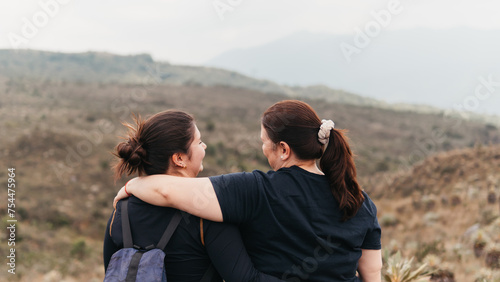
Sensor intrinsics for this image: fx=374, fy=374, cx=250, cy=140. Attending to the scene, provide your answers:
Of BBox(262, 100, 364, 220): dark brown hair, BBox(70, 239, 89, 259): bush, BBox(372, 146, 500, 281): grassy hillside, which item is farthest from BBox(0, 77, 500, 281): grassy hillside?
BBox(372, 146, 500, 281): grassy hillside

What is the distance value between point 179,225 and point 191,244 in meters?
0.11

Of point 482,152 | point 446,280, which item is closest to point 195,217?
point 446,280

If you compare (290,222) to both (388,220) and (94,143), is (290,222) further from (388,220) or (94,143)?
(94,143)

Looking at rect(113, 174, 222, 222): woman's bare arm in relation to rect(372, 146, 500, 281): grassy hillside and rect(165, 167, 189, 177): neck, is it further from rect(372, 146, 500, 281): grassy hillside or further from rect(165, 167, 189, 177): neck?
rect(372, 146, 500, 281): grassy hillside

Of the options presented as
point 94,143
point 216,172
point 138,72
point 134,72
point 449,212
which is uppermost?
point 449,212

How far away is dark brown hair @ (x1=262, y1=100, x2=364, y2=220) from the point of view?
1992mm

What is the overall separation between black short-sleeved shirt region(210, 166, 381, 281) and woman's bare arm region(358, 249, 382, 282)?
24 cm

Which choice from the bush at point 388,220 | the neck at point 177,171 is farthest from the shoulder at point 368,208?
the bush at point 388,220

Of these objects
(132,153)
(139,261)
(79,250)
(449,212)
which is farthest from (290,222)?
(449,212)

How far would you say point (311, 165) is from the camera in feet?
6.88

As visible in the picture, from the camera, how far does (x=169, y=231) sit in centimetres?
188

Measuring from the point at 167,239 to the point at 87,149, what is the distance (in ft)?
59.7

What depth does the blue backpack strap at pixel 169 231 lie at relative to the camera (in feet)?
6.10

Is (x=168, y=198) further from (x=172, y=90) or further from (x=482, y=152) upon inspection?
(x=172, y=90)
